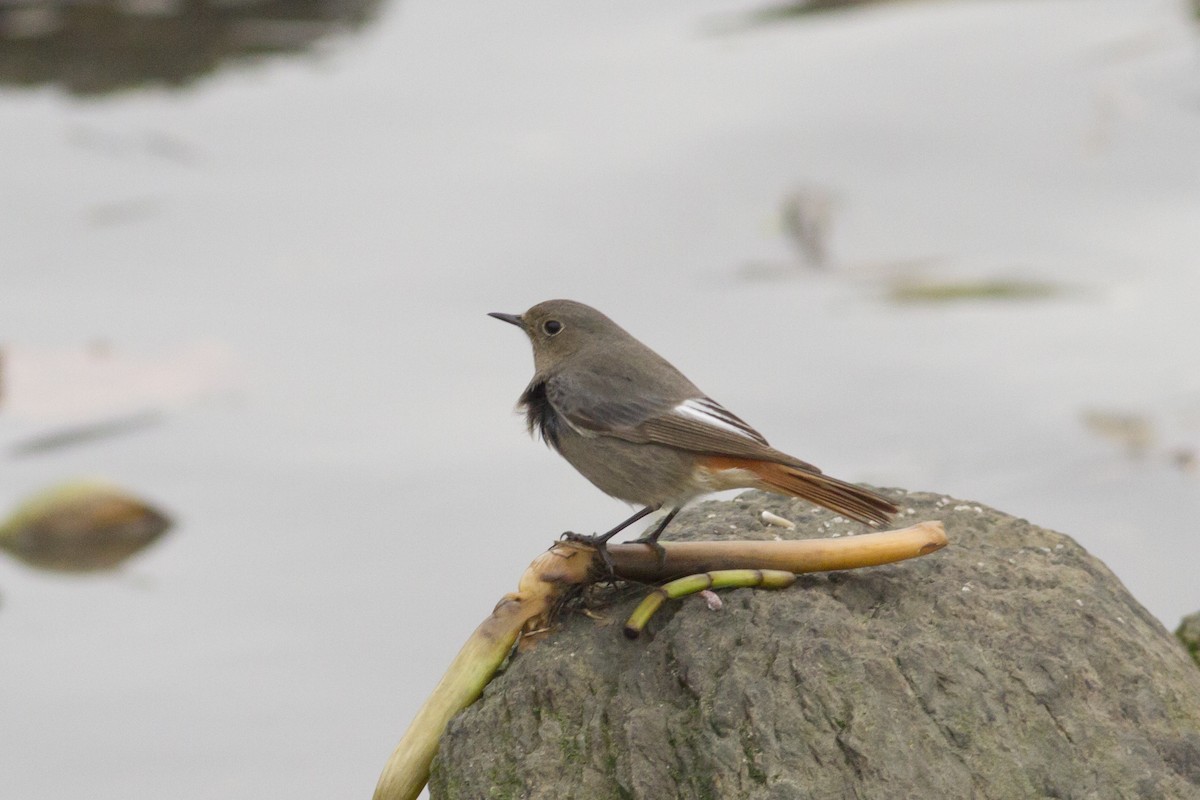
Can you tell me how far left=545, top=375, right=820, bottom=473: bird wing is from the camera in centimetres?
436

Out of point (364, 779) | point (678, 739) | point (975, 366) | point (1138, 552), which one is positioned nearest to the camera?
point (678, 739)

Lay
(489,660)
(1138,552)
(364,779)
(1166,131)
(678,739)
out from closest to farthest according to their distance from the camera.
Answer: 1. (678,739)
2. (489,660)
3. (364,779)
4. (1138,552)
5. (1166,131)

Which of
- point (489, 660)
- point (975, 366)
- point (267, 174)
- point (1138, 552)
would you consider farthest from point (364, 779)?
point (267, 174)

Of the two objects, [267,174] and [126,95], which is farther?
[126,95]

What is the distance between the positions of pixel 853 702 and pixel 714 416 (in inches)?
46.0

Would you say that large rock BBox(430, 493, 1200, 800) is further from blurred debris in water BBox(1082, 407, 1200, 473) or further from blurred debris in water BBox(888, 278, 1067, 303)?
blurred debris in water BBox(888, 278, 1067, 303)

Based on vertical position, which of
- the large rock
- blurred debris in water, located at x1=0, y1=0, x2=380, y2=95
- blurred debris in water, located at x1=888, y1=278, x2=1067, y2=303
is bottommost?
blurred debris in water, located at x1=888, y1=278, x2=1067, y2=303

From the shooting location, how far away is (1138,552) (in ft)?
21.7

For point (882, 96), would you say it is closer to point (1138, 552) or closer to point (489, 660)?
point (1138, 552)

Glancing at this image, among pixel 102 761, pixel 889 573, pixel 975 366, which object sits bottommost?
pixel 102 761

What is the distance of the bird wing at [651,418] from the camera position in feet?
14.3

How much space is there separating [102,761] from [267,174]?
4.27m

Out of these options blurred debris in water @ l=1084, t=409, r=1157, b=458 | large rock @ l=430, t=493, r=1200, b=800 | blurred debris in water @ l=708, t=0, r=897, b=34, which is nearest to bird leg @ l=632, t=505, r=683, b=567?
large rock @ l=430, t=493, r=1200, b=800

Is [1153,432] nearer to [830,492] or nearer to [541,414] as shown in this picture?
[541,414]
